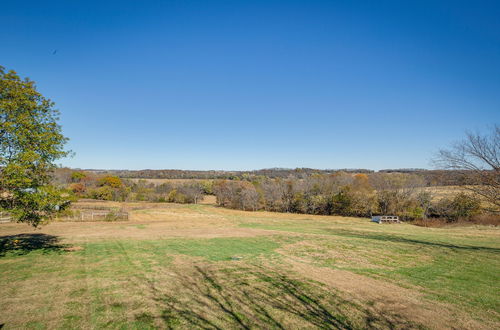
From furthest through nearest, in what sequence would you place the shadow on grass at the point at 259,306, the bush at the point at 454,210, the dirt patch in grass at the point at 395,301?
the bush at the point at 454,210 < the dirt patch in grass at the point at 395,301 < the shadow on grass at the point at 259,306

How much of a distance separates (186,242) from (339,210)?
148 feet

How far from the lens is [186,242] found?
19.3 meters

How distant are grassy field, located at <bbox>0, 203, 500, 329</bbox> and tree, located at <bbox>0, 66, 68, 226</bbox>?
2959 mm

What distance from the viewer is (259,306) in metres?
7.85

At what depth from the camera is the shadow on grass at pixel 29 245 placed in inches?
594


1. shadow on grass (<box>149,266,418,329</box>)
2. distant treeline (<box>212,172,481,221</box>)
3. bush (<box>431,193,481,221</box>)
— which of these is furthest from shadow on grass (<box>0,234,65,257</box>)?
bush (<box>431,193,481,221</box>)

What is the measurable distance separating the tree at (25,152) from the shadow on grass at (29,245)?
3.98m

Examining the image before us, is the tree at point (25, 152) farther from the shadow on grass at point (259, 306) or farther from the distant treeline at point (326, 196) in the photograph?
the distant treeline at point (326, 196)

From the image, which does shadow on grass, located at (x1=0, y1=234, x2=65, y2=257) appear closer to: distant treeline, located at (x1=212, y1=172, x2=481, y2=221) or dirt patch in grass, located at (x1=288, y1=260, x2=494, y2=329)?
dirt patch in grass, located at (x1=288, y1=260, x2=494, y2=329)

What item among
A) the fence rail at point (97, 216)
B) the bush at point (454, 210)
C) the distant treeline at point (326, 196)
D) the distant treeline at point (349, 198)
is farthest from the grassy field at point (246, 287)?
the distant treeline at point (349, 198)

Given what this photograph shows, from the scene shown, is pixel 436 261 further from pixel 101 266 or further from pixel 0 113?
pixel 0 113

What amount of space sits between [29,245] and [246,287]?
1615 cm

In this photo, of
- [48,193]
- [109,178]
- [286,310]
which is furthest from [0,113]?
[109,178]

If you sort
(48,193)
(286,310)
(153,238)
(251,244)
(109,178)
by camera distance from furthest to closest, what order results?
(109,178)
(153,238)
(251,244)
(48,193)
(286,310)
